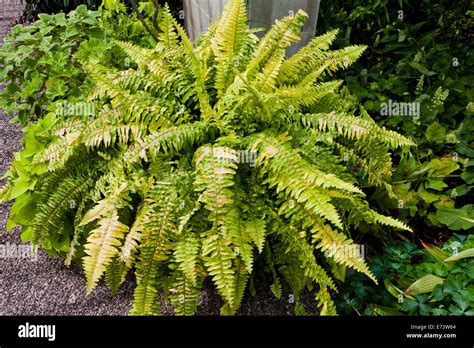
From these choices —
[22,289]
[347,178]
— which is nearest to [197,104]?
[347,178]

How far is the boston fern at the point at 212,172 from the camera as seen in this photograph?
237cm

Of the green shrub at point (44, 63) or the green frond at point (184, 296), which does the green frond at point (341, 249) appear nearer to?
the green frond at point (184, 296)

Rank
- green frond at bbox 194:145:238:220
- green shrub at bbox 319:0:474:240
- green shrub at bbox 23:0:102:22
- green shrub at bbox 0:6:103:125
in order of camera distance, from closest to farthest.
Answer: green frond at bbox 194:145:238:220 < green shrub at bbox 319:0:474:240 < green shrub at bbox 0:6:103:125 < green shrub at bbox 23:0:102:22

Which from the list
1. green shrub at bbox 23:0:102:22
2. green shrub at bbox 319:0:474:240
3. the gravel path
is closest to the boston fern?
the gravel path

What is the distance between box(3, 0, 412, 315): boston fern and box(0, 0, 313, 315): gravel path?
176mm

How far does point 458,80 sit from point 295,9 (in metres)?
1.52

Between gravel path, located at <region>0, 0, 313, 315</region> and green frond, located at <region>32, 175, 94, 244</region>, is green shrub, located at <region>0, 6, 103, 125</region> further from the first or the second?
gravel path, located at <region>0, 0, 313, 315</region>

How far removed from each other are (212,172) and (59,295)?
1272mm

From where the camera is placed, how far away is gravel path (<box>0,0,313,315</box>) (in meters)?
2.80

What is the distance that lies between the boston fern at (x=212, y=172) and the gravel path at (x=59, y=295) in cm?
18

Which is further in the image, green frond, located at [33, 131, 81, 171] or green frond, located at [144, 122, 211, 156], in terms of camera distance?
green frond, located at [33, 131, 81, 171]

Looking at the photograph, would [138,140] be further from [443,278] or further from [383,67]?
[383,67]

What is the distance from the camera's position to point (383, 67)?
4.20m

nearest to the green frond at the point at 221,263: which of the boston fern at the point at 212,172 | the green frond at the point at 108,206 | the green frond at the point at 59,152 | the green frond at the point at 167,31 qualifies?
the boston fern at the point at 212,172
